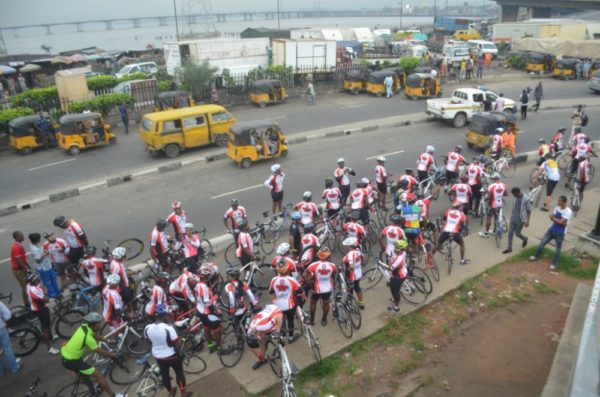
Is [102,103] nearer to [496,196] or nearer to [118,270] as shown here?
[118,270]

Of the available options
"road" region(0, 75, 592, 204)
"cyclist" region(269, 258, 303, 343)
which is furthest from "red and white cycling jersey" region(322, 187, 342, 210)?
"road" region(0, 75, 592, 204)

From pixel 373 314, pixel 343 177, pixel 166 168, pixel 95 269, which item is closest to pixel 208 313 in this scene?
pixel 95 269

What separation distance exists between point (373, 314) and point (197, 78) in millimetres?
21927

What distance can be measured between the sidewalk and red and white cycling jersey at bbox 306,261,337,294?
962 mm

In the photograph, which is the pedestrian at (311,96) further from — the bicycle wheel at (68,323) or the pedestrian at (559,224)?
the bicycle wheel at (68,323)

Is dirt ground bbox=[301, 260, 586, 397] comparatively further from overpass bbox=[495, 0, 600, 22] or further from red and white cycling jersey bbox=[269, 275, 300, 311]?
overpass bbox=[495, 0, 600, 22]

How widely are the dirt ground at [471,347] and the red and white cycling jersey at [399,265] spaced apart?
953 millimetres

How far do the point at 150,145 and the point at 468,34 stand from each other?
166 feet

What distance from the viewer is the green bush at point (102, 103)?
75.9ft

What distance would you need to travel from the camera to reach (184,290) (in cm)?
806

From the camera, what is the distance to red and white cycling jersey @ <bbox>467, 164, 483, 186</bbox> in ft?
41.4

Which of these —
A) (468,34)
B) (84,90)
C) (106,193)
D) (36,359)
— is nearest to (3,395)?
(36,359)

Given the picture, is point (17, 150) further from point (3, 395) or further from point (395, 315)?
point (395, 315)

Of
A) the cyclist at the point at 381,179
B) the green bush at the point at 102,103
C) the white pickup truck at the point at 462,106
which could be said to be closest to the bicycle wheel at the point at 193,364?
the cyclist at the point at 381,179
